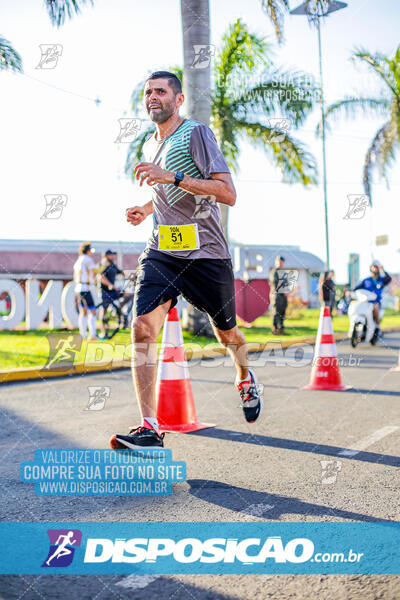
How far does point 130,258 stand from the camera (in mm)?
26969

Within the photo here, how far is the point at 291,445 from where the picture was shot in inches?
169

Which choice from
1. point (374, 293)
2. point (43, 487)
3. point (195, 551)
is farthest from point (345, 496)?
point (374, 293)

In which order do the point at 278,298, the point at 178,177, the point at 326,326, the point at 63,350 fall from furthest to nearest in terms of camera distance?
the point at 278,298 → the point at 63,350 → the point at 326,326 → the point at 178,177

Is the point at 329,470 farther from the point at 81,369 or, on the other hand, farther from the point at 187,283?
the point at 81,369

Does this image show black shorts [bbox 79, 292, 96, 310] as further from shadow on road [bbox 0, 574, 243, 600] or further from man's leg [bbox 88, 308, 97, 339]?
shadow on road [bbox 0, 574, 243, 600]

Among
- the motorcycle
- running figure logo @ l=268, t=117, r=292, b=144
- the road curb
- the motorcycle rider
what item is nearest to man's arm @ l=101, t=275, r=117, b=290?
the road curb

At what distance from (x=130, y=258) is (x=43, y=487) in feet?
78.6

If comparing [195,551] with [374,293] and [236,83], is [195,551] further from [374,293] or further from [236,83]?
[236,83]

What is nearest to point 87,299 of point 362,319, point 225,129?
point 362,319

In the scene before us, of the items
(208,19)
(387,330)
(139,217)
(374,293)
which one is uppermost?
(208,19)

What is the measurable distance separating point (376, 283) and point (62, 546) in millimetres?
10829

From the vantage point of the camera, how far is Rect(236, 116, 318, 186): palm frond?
1652 cm

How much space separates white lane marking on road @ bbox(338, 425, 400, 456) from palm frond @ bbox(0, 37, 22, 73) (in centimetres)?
897

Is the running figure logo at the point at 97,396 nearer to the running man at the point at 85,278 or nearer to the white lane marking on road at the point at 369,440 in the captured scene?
the white lane marking on road at the point at 369,440
